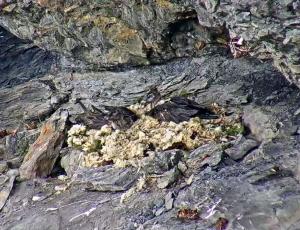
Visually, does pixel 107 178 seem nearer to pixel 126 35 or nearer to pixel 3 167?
pixel 3 167

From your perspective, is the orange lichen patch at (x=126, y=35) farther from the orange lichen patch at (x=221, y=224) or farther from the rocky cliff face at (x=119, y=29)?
the orange lichen patch at (x=221, y=224)

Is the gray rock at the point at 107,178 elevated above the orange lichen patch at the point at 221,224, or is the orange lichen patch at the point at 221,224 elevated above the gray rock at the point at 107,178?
the orange lichen patch at the point at 221,224

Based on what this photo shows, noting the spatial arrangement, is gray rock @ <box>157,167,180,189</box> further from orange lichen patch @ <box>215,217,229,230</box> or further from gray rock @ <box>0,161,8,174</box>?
gray rock @ <box>0,161,8,174</box>

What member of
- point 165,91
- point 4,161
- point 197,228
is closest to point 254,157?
point 197,228

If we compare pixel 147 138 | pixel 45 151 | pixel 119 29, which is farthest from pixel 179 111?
pixel 45 151

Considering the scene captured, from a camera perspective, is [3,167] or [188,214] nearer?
[188,214]

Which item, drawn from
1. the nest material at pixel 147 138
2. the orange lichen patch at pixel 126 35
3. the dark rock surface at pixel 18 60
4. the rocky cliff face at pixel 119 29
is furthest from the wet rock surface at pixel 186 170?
the dark rock surface at pixel 18 60
